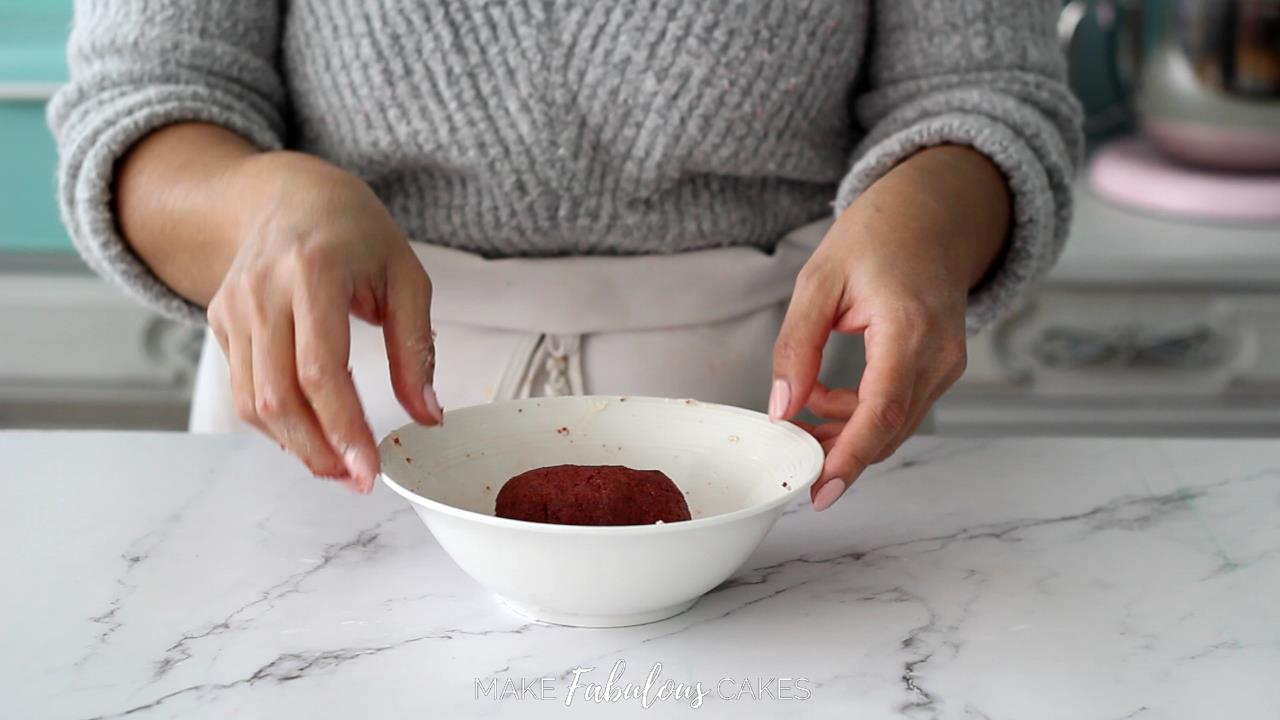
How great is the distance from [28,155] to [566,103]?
1053 millimetres

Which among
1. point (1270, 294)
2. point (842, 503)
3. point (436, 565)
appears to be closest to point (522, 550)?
point (436, 565)

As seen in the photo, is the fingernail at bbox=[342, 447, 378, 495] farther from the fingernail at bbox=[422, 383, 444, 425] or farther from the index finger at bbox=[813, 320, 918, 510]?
the index finger at bbox=[813, 320, 918, 510]

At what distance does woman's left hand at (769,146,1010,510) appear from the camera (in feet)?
1.83

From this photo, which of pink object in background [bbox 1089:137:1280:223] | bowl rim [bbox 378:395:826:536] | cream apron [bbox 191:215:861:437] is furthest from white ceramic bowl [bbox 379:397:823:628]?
pink object in background [bbox 1089:137:1280:223]

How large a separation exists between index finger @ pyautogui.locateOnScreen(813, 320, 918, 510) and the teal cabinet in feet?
4.12

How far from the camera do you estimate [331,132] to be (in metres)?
0.79

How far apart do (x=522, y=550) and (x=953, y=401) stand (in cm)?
113

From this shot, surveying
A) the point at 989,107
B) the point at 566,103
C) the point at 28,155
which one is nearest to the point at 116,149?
the point at 566,103

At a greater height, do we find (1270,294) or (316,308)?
(316,308)

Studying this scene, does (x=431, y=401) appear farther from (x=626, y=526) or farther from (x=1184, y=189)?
(x=1184, y=189)

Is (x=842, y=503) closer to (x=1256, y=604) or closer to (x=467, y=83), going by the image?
(x=1256, y=604)

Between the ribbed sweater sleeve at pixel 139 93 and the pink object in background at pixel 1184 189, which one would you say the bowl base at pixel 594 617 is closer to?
the ribbed sweater sleeve at pixel 139 93

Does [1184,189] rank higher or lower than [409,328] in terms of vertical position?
lower

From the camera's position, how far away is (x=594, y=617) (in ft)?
1.77
